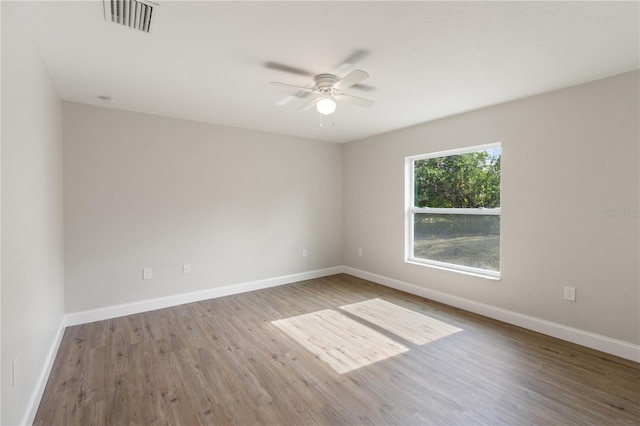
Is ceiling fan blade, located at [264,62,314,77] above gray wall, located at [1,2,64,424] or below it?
above

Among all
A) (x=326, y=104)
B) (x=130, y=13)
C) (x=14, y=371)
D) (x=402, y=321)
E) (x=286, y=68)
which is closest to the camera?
(x=14, y=371)

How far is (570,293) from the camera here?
9.48 ft

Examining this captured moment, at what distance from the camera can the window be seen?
3609 mm

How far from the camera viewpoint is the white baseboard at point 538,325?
8.49ft

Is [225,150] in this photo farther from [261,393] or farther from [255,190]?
[261,393]

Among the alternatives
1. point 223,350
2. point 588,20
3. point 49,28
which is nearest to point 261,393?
point 223,350

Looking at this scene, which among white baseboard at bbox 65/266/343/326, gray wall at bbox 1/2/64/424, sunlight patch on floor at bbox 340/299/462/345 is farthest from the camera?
white baseboard at bbox 65/266/343/326

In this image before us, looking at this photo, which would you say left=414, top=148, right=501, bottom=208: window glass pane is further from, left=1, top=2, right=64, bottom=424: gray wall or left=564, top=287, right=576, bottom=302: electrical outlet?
left=1, top=2, right=64, bottom=424: gray wall

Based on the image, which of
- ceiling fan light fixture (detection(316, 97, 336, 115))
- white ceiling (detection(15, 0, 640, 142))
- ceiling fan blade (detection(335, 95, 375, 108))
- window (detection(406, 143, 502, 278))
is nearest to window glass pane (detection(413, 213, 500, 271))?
window (detection(406, 143, 502, 278))

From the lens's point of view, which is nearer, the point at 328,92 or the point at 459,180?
the point at 328,92

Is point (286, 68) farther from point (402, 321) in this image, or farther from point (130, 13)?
point (402, 321)

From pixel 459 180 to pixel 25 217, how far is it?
421cm

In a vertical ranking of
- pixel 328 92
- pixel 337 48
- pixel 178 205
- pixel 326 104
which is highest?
pixel 337 48

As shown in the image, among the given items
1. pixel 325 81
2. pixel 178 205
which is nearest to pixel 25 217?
pixel 178 205
